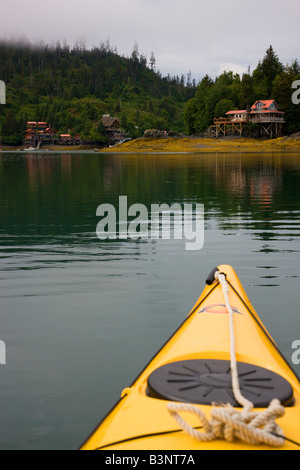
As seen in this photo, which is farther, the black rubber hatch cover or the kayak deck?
the black rubber hatch cover

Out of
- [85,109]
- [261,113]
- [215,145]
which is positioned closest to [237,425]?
[215,145]

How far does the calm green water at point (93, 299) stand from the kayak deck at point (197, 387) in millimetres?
1245

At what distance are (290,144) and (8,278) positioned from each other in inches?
2964

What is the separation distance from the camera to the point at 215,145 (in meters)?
83.7

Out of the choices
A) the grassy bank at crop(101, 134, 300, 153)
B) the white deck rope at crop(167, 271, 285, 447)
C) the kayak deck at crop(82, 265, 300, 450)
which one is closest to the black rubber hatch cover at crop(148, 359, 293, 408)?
the kayak deck at crop(82, 265, 300, 450)

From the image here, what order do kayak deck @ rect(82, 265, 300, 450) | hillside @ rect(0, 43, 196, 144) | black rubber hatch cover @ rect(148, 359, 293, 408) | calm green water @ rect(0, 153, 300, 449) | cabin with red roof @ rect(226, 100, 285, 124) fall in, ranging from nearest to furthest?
1. kayak deck @ rect(82, 265, 300, 450)
2. black rubber hatch cover @ rect(148, 359, 293, 408)
3. calm green water @ rect(0, 153, 300, 449)
4. cabin with red roof @ rect(226, 100, 285, 124)
5. hillside @ rect(0, 43, 196, 144)

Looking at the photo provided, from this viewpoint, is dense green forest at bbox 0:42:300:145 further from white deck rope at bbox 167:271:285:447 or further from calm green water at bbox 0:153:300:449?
white deck rope at bbox 167:271:285:447

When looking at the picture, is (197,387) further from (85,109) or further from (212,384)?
(85,109)

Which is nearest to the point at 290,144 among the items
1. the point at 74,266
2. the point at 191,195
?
the point at 191,195

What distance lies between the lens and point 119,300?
8.33 meters

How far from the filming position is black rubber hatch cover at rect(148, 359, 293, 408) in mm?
3292

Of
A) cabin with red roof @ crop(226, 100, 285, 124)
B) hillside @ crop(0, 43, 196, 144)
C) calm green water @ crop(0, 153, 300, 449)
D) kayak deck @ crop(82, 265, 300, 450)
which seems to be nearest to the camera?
kayak deck @ crop(82, 265, 300, 450)
